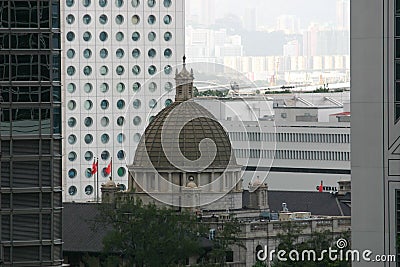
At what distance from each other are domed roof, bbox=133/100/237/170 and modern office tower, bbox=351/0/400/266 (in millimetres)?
60803

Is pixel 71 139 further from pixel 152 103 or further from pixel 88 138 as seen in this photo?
pixel 152 103

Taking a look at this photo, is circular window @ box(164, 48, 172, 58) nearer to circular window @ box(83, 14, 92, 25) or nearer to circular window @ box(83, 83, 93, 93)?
circular window @ box(83, 83, 93, 93)

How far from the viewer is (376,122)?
111ft

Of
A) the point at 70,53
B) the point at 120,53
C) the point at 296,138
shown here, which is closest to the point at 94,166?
the point at 70,53

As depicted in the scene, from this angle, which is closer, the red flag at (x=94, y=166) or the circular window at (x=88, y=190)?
the red flag at (x=94, y=166)

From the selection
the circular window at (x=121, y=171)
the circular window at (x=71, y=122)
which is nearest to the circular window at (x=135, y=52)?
the circular window at (x=71, y=122)

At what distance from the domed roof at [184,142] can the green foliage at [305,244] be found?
1155 cm

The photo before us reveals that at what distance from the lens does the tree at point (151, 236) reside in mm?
75938

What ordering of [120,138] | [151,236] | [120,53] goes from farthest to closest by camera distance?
[120,53]
[120,138]
[151,236]

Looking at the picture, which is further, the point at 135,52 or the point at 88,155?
the point at 135,52

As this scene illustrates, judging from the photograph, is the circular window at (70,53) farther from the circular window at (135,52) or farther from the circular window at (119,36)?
the circular window at (135,52)

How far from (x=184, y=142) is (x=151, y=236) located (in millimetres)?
19781

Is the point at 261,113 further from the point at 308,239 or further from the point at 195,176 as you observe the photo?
the point at 308,239

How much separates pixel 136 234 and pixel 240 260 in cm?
602
